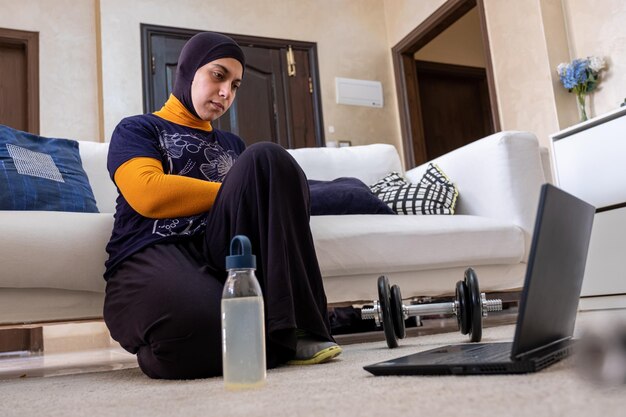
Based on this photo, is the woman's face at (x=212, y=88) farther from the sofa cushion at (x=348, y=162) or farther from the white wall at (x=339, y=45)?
the white wall at (x=339, y=45)

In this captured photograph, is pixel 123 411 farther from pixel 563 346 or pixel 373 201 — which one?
pixel 373 201

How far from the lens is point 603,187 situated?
282 cm

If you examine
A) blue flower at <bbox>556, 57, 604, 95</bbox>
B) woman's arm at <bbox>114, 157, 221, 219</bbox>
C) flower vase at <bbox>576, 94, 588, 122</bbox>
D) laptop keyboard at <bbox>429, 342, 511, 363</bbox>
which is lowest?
laptop keyboard at <bbox>429, 342, 511, 363</bbox>

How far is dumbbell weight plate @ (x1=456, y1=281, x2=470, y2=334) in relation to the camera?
1.40 meters

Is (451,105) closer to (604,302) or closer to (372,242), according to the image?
(604,302)

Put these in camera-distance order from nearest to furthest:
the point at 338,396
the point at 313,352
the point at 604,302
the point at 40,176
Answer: the point at 338,396 → the point at 313,352 → the point at 40,176 → the point at 604,302

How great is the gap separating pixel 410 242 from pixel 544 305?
1176mm

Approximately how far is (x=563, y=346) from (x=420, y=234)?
1091 millimetres

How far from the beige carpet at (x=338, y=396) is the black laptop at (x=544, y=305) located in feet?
0.06

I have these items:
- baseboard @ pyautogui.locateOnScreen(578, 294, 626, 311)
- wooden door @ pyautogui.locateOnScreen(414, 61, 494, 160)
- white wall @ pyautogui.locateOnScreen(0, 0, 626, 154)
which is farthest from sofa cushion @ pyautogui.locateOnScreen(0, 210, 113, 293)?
wooden door @ pyautogui.locateOnScreen(414, 61, 494, 160)

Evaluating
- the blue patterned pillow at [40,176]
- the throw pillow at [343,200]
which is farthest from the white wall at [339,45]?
the blue patterned pillow at [40,176]

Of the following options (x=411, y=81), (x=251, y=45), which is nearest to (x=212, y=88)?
(x=251, y=45)

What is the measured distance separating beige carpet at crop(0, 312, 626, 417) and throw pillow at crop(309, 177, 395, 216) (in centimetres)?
96

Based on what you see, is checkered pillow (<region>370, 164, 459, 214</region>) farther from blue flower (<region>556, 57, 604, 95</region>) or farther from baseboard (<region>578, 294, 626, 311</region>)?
blue flower (<region>556, 57, 604, 95</region>)
